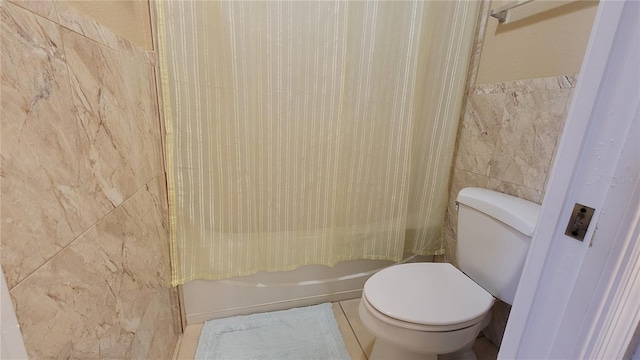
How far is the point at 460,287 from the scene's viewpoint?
1.08 metres

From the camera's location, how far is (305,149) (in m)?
1.23

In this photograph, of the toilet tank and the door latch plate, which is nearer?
the door latch plate

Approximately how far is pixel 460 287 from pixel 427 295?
0.54 feet

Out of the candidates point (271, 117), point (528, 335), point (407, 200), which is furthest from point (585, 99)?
point (407, 200)

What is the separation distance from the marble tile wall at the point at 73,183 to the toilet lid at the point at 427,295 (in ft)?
2.57

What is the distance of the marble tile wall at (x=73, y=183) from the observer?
1.48ft

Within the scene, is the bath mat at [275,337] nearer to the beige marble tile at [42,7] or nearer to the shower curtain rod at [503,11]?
the beige marble tile at [42,7]

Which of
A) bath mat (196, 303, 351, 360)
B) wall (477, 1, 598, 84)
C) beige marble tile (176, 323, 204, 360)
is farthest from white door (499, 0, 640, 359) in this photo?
beige marble tile (176, 323, 204, 360)

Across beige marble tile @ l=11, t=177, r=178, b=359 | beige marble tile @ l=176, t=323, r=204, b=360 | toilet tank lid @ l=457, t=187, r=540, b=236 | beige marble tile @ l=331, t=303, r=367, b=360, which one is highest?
toilet tank lid @ l=457, t=187, r=540, b=236

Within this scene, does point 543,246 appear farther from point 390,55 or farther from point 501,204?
point 390,55

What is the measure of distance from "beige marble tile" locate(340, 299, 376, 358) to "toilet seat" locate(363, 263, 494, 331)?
43cm

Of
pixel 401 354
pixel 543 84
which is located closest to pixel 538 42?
pixel 543 84

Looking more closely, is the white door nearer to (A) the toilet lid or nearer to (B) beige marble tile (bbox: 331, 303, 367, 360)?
(A) the toilet lid

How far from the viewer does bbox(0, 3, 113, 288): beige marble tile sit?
44cm
